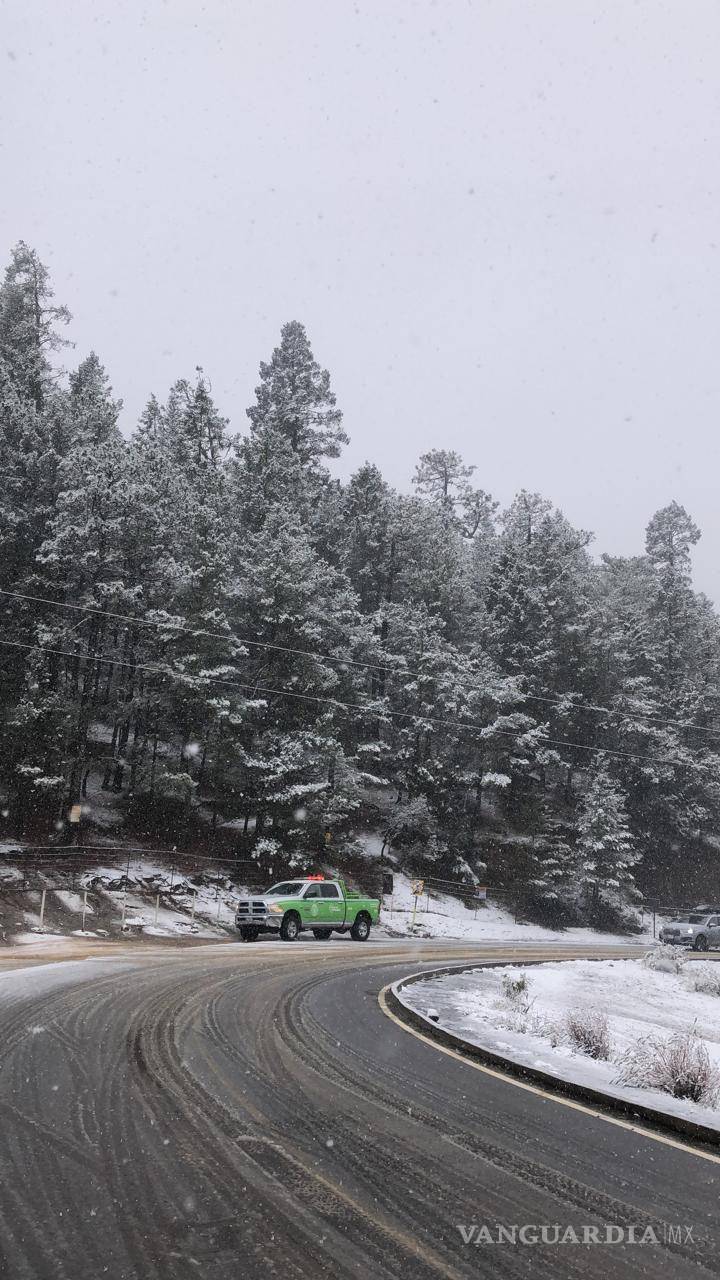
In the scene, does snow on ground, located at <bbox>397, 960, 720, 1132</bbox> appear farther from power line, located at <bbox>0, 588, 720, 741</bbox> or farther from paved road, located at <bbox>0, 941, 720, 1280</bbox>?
power line, located at <bbox>0, 588, 720, 741</bbox>

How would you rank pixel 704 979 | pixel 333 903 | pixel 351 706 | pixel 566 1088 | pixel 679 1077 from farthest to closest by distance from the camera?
pixel 351 706, pixel 333 903, pixel 704 979, pixel 679 1077, pixel 566 1088

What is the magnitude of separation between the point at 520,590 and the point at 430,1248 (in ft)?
154

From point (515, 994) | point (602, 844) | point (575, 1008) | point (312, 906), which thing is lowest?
→ point (312, 906)

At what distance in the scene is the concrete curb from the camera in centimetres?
630

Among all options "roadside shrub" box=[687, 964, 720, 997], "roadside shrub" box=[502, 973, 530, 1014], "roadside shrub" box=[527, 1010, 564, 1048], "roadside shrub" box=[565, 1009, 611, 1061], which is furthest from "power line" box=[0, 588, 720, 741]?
"roadside shrub" box=[565, 1009, 611, 1061]

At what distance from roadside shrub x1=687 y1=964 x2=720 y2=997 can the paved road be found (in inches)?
598

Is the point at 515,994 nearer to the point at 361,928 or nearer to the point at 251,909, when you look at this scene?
the point at 251,909

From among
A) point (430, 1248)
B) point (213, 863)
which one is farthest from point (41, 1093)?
point (213, 863)

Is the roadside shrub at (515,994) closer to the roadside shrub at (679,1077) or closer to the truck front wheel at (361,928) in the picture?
the roadside shrub at (679,1077)

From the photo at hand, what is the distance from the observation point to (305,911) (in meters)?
25.2

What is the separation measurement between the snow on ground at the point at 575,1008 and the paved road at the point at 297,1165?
0.83 m

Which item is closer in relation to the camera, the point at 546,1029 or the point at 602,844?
the point at 546,1029

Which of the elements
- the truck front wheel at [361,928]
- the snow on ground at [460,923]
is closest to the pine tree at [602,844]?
the snow on ground at [460,923]

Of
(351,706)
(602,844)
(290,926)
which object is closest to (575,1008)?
(290,926)
